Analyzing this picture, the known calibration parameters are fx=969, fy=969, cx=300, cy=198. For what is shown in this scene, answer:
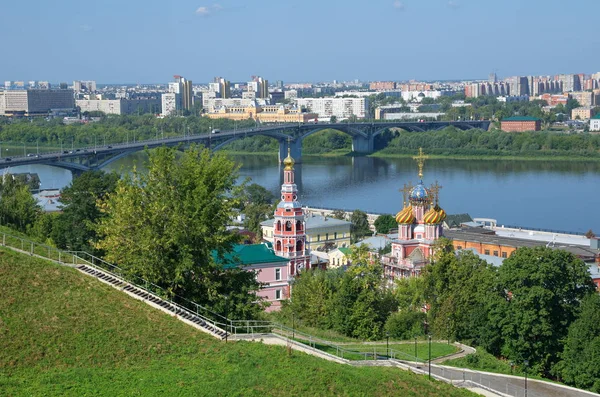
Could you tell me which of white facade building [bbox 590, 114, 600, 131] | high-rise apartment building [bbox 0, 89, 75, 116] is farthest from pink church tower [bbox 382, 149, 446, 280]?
high-rise apartment building [bbox 0, 89, 75, 116]

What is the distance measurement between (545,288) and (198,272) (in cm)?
335

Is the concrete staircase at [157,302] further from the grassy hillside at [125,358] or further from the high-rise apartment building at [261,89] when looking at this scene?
the high-rise apartment building at [261,89]

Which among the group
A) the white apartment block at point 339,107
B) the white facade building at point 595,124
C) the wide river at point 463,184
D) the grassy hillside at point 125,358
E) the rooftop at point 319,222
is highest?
the white apartment block at point 339,107

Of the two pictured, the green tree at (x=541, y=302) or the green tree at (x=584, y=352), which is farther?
the green tree at (x=541, y=302)

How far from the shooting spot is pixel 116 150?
32.5m

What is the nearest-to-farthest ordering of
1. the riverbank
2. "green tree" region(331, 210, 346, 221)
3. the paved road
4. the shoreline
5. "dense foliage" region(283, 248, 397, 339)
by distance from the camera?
the paved road, "dense foliage" region(283, 248, 397, 339), "green tree" region(331, 210, 346, 221), the shoreline, the riverbank

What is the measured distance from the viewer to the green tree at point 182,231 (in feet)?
26.7

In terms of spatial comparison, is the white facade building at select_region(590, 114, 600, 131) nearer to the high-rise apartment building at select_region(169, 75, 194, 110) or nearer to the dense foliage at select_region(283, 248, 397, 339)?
the high-rise apartment building at select_region(169, 75, 194, 110)

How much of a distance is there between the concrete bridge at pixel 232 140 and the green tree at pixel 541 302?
18.5 metres

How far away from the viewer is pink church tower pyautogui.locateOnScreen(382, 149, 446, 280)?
1374cm

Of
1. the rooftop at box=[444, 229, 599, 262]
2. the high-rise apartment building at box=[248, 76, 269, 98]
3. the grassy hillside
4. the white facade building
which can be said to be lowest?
the rooftop at box=[444, 229, 599, 262]

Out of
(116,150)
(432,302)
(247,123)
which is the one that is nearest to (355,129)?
(247,123)

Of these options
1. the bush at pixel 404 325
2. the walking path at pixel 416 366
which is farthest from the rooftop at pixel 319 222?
the walking path at pixel 416 366

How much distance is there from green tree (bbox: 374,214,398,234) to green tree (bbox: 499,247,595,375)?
10956mm
